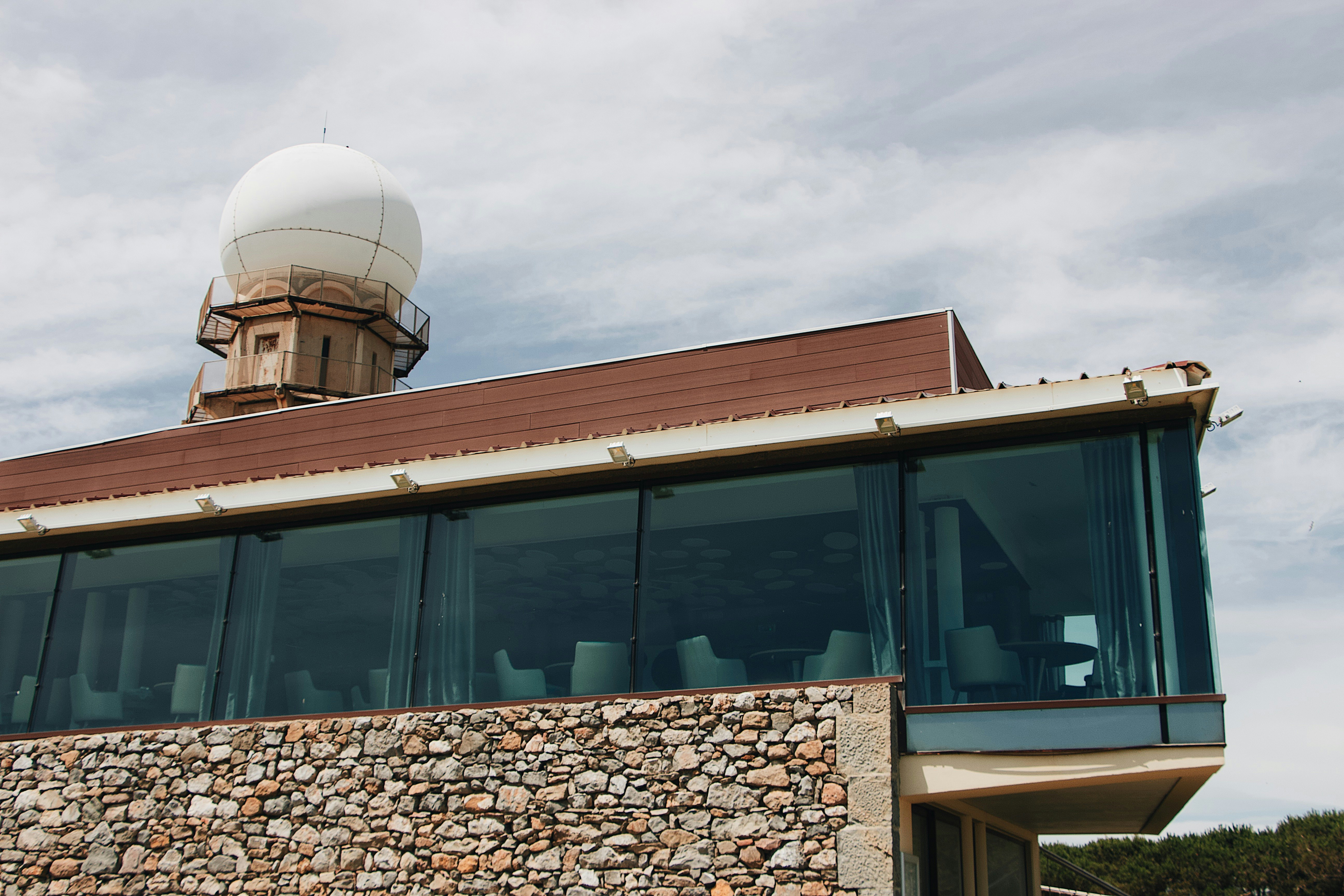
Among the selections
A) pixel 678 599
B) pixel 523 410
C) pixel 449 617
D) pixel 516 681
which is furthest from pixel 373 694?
pixel 523 410

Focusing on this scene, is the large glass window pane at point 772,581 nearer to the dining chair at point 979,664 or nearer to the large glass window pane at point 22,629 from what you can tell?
the dining chair at point 979,664

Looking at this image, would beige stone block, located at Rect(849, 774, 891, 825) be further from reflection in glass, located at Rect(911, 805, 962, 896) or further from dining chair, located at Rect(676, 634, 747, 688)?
Answer: dining chair, located at Rect(676, 634, 747, 688)

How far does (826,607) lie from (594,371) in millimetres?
4037

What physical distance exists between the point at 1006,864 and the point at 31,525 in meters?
10.4

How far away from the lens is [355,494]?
11023mm

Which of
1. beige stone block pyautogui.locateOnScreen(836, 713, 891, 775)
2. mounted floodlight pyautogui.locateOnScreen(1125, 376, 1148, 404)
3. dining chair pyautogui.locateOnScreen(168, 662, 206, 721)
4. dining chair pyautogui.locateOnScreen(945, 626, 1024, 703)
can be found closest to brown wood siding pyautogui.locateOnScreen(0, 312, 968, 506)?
mounted floodlight pyautogui.locateOnScreen(1125, 376, 1148, 404)

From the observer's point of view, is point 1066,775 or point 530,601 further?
point 530,601

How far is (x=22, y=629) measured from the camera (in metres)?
12.1

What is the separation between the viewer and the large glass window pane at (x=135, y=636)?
36.8 feet

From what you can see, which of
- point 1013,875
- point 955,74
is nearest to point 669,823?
point 1013,875

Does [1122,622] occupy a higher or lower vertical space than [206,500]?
lower

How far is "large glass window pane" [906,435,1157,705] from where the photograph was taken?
27.9 ft

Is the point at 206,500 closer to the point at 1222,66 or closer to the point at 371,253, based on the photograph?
the point at 1222,66

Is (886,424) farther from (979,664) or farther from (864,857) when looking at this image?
(864,857)
